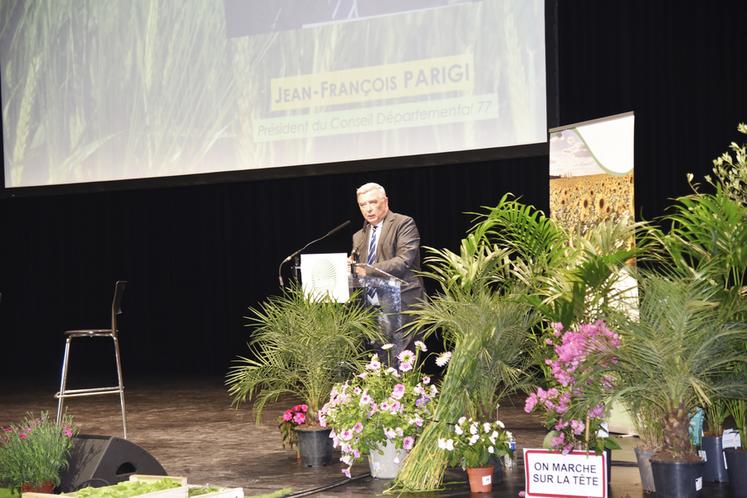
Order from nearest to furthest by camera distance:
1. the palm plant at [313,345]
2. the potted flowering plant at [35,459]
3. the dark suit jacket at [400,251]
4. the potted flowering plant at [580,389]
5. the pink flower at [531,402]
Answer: the potted flowering plant at [580,389] < the pink flower at [531,402] < the potted flowering plant at [35,459] < the palm plant at [313,345] < the dark suit jacket at [400,251]

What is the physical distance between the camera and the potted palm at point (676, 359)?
3721mm

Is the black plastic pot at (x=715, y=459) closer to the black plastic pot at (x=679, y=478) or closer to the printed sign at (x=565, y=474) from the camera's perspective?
the black plastic pot at (x=679, y=478)

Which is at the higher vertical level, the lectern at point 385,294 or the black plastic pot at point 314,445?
the lectern at point 385,294

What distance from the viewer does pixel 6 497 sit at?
4.48 m

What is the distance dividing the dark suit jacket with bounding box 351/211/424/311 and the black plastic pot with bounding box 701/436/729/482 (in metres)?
1.84

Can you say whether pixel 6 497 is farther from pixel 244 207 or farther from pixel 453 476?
pixel 244 207

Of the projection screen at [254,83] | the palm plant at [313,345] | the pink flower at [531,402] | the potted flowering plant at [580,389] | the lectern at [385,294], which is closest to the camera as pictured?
the potted flowering plant at [580,389]

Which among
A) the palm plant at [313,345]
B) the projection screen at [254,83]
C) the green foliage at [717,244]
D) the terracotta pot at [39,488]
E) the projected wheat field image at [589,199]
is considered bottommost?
the terracotta pot at [39,488]

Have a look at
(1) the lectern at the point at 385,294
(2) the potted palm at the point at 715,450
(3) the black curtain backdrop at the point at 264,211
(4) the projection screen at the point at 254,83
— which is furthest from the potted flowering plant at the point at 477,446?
(3) the black curtain backdrop at the point at 264,211

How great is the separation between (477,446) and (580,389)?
580 millimetres

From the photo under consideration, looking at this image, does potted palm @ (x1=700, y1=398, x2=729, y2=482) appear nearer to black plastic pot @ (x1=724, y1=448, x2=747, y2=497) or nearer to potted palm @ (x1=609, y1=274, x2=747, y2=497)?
black plastic pot @ (x1=724, y1=448, x2=747, y2=497)

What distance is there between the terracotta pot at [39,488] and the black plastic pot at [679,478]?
2330 millimetres

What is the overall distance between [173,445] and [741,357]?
341 centimetres

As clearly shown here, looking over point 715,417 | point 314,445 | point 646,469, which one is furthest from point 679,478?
point 314,445
